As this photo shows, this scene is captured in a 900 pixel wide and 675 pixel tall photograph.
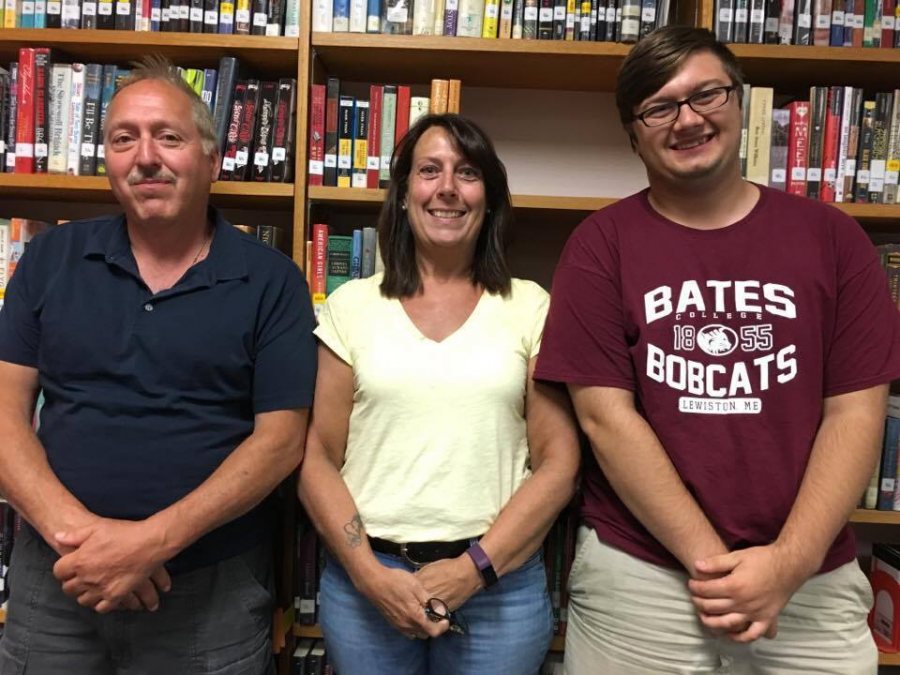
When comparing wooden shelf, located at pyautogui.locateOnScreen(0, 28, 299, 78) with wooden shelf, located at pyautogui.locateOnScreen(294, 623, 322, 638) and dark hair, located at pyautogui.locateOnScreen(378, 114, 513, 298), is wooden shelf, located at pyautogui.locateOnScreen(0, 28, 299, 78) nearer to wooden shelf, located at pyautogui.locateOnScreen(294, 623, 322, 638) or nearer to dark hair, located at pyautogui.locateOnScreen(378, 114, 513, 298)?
dark hair, located at pyautogui.locateOnScreen(378, 114, 513, 298)

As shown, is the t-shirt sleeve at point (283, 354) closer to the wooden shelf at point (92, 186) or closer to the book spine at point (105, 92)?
the wooden shelf at point (92, 186)

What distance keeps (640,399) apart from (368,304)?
1.89ft

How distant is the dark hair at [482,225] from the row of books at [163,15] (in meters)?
0.51

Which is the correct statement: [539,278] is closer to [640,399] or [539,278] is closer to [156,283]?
[640,399]

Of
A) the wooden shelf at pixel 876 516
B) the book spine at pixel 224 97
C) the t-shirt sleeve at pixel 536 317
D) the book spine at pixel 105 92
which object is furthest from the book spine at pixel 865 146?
the book spine at pixel 105 92

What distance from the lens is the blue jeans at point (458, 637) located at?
1.19 metres

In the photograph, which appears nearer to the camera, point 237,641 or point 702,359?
point 702,359

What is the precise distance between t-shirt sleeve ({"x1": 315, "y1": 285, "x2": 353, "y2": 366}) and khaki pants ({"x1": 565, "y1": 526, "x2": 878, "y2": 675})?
2.22 feet

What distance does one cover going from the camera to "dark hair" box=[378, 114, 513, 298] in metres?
1.32

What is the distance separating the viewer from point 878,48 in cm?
150

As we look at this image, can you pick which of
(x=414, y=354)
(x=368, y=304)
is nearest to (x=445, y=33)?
(x=368, y=304)

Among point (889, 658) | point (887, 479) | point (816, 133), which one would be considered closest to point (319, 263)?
point (816, 133)

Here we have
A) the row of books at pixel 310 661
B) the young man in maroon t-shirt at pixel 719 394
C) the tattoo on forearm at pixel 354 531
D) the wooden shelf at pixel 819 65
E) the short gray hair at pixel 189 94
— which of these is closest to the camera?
the young man in maroon t-shirt at pixel 719 394

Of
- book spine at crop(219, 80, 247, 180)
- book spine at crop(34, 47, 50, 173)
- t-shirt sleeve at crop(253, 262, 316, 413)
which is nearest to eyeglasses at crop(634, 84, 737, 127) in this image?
t-shirt sleeve at crop(253, 262, 316, 413)
